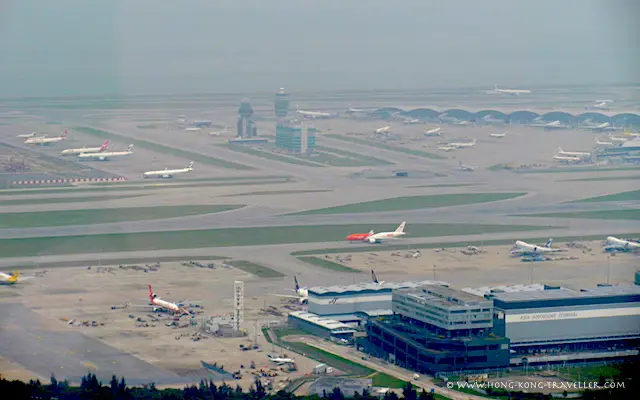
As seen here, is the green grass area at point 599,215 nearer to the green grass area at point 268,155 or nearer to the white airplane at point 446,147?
the green grass area at point 268,155

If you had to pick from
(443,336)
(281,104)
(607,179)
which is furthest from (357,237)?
(281,104)

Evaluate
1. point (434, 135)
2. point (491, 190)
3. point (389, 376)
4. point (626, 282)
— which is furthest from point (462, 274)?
point (434, 135)

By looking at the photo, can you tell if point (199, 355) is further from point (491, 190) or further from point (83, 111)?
point (83, 111)

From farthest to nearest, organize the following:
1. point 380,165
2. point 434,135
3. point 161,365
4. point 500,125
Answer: point 500,125, point 434,135, point 380,165, point 161,365

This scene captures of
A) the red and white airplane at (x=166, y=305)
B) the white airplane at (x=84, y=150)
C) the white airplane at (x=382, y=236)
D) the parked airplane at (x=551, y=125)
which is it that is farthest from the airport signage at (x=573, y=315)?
the parked airplane at (x=551, y=125)

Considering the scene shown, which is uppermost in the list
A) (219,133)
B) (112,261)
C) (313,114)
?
(313,114)

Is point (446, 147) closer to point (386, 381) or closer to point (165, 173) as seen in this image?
point (165, 173)

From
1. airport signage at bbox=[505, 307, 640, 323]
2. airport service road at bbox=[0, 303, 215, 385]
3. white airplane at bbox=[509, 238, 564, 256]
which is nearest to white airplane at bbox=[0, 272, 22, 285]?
airport service road at bbox=[0, 303, 215, 385]
